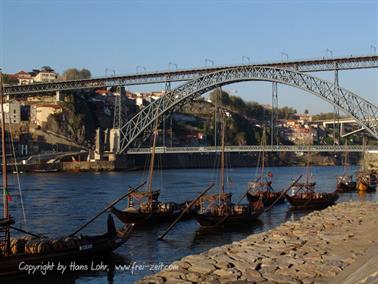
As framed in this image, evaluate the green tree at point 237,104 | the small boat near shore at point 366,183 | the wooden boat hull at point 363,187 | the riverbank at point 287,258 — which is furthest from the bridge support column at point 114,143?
the green tree at point 237,104

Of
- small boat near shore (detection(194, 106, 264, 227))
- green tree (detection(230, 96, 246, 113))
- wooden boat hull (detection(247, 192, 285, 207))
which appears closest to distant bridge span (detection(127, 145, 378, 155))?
wooden boat hull (detection(247, 192, 285, 207))

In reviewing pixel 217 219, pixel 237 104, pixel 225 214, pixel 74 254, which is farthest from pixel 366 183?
pixel 237 104

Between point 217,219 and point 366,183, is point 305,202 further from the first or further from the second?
point 366,183

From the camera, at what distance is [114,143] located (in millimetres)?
92250

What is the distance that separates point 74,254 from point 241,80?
57.2 m

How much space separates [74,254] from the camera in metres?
17.9

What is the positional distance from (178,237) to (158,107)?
2285 inches

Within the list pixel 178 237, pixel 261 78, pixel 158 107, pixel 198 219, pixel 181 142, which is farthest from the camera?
pixel 181 142

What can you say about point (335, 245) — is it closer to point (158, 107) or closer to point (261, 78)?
point (261, 78)

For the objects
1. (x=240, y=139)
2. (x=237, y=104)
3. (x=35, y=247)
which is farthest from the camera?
(x=237, y=104)

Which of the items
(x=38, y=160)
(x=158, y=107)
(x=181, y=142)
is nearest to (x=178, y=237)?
(x=158, y=107)

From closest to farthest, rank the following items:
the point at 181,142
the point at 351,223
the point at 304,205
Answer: the point at 351,223, the point at 304,205, the point at 181,142

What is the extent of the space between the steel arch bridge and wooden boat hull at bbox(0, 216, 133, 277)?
48528mm

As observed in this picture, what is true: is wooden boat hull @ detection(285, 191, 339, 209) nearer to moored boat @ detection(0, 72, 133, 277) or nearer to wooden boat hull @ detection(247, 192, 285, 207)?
wooden boat hull @ detection(247, 192, 285, 207)
